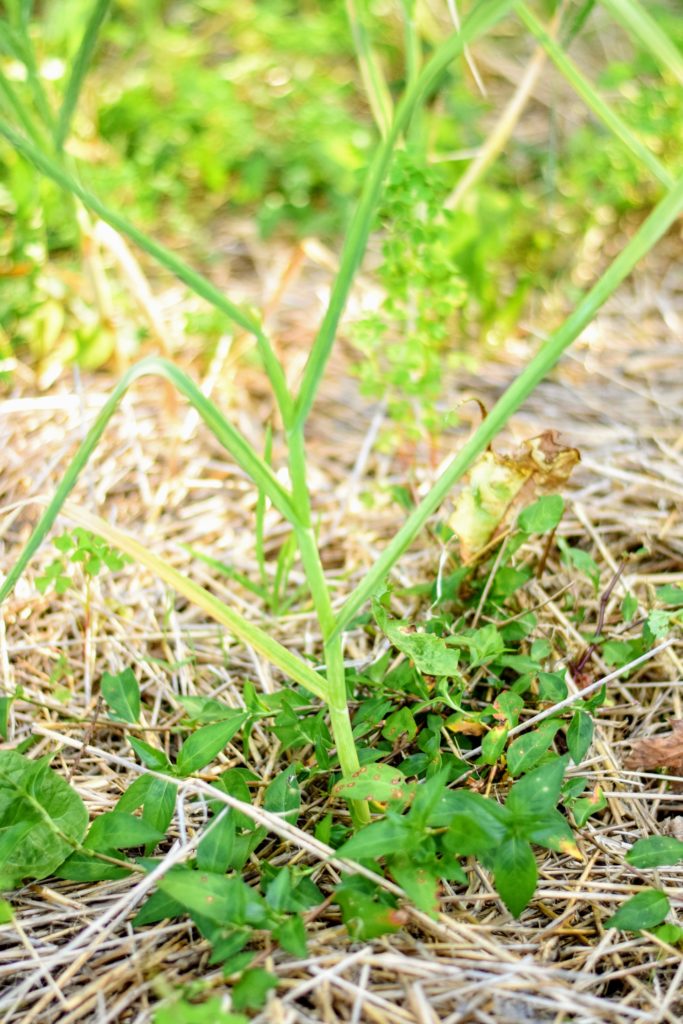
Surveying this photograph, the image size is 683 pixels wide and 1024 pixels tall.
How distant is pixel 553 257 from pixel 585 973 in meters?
1.91

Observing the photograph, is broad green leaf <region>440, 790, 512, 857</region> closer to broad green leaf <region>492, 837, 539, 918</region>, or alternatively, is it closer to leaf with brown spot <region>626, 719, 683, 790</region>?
broad green leaf <region>492, 837, 539, 918</region>

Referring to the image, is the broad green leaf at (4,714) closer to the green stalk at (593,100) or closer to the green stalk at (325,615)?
the green stalk at (325,615)

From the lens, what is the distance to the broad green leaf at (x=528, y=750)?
112 cm

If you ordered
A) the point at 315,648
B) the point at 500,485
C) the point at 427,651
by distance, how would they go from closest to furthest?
the point at 427,651 → the point at 500,485 → the point at 315,648

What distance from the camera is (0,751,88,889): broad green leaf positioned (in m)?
1.08

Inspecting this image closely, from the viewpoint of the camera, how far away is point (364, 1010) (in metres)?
0.95

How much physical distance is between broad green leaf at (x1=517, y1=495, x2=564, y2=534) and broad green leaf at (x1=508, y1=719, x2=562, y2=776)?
11.6 inches

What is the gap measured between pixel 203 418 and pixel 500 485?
22.0 inches

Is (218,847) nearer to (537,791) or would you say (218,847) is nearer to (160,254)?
(537,791)

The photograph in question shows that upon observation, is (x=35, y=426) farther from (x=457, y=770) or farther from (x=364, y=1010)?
(x=364, y=1010)

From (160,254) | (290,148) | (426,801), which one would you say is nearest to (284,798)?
(426,801)


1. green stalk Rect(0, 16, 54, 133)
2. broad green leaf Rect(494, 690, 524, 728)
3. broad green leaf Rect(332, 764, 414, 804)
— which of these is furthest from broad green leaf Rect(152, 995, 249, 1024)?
green stalk Rect(0, 16, 54, 133)

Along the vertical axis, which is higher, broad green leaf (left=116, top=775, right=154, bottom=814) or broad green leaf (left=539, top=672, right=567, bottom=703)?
broad green leaf (left=116, top=775, right=154, bottom=814)

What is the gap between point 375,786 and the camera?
1.05m
